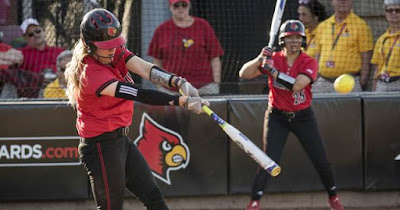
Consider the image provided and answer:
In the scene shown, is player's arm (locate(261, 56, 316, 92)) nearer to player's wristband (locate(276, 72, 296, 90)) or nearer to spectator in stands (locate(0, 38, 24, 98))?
player's wristband (locate(276, 72, 296, 90))

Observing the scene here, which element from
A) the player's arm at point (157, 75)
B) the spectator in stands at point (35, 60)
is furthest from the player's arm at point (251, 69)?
the spectator in stands at point (35, 60)

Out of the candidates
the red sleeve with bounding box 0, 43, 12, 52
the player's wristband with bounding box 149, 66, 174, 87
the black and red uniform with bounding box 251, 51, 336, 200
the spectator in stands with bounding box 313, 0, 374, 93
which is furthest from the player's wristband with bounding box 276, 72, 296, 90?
the red sleeve with bounding box 0, 43, 12, 52

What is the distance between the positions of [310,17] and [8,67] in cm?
341

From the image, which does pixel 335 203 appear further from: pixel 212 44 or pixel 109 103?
pixel 109 103

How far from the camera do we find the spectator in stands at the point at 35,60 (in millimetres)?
7574

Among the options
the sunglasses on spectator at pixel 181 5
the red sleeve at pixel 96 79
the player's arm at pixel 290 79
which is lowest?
the player's arm at pixel 290 79

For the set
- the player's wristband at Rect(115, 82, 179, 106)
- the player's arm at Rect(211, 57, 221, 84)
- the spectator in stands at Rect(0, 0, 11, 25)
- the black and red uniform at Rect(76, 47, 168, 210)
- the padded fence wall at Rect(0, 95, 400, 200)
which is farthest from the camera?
the spectator in stands at Rect(0, 0, 11, 25)

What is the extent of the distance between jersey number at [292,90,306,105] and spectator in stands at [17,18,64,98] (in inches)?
110

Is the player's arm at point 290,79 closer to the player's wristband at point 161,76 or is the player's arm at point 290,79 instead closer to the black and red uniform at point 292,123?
the black and red uniform at point 292,123

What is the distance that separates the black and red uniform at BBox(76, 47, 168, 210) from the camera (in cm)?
463

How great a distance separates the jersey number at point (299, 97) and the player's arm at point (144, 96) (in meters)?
1.99

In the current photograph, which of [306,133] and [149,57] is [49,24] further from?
[306,133]

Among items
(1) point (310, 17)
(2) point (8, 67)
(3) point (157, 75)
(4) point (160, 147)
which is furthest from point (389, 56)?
(2) point (8, 67)

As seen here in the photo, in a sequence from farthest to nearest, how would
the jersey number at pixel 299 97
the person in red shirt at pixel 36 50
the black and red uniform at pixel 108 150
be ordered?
the person in red shirt at pixel 36 50
the jersey number at pixel 299 97
the black and red uniform at pixel 108 150
